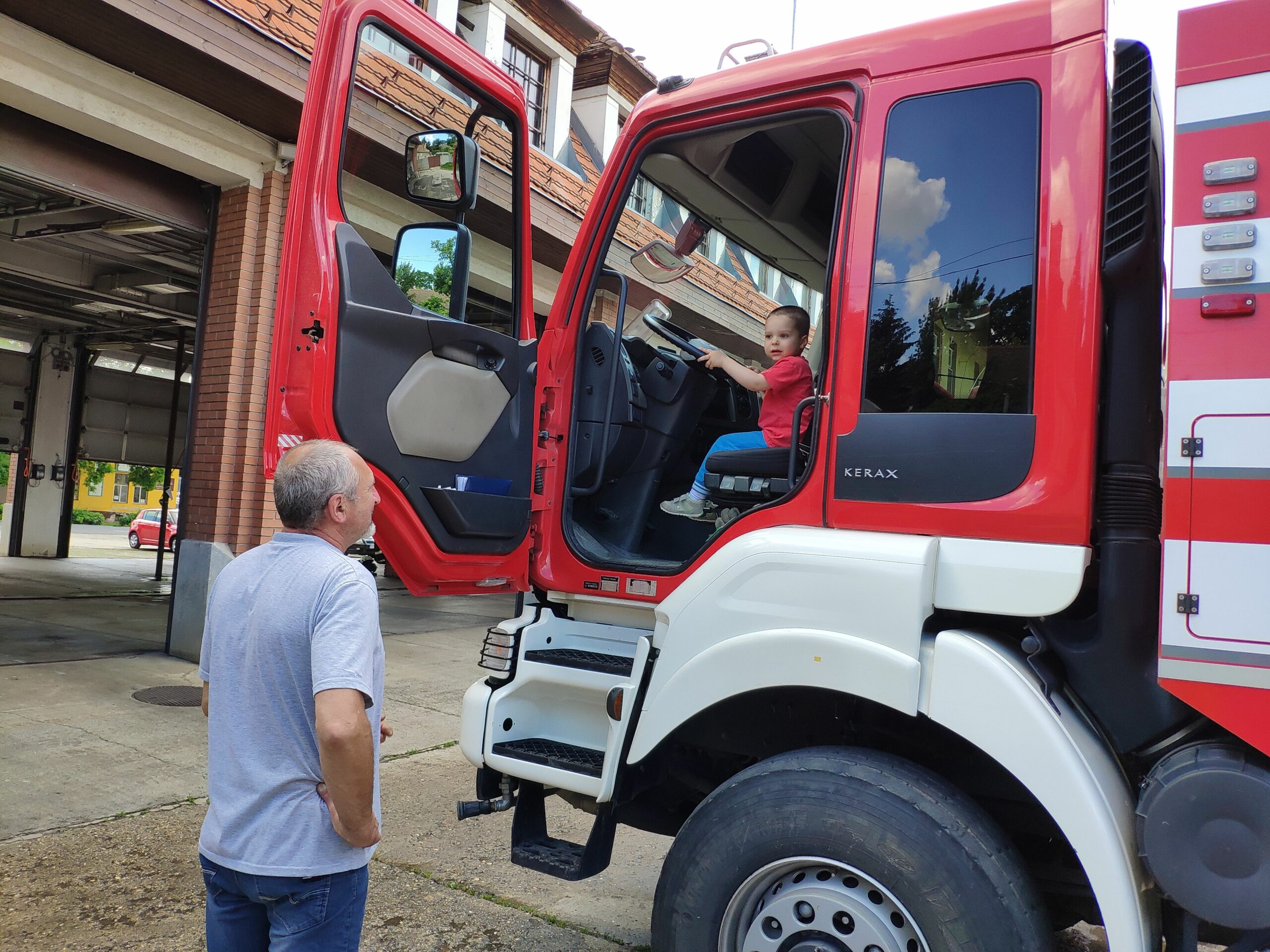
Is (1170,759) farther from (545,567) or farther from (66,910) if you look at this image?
(66,910)

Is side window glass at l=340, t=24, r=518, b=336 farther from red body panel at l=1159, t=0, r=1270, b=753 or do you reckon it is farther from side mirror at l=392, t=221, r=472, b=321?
red body panel at l=1159, t=0, r=1270, b=753

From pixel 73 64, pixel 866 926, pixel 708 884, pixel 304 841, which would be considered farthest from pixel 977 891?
pixel 73 64

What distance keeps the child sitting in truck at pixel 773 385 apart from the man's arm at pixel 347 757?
1624mm

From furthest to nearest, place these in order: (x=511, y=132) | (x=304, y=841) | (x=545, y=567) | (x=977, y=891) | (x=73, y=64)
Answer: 1. (x=73, y=64)
2. (x=511, y=132)
3. (x=545, y=567)
4. (x=977, y=891)
5. (x=304, y=841)

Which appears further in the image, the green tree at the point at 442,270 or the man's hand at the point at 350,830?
the green tree at the point at 442,270

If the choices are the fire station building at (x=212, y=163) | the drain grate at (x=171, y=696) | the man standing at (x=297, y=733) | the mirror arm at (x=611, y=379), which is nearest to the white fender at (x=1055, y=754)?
the man standing at (x=297, y=733)

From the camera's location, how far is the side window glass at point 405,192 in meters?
2.92

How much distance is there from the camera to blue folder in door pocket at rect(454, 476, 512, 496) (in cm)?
312

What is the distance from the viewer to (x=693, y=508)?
3223 millimetres

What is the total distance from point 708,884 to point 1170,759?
109cm

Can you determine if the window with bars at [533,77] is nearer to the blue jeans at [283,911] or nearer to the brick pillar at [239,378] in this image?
the brick pillar at [239,378]

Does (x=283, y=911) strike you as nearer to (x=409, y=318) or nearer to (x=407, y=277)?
(x=409, y=318)

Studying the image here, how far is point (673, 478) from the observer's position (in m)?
3.80

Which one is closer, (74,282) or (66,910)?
(66,910)
